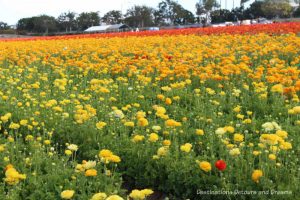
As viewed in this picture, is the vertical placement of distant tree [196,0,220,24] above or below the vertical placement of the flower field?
above

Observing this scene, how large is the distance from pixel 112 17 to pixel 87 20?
7.77 meters

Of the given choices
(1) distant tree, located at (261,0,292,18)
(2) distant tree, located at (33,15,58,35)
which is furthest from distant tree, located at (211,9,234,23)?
(2) distant tree, located at (33,15,58,35)

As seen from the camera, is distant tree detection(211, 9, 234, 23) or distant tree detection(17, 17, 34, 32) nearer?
distant tree detection(211, 9, 234, 23)

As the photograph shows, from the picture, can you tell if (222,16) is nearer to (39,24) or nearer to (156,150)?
(39,24)

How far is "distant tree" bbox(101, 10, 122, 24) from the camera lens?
90.2 metres

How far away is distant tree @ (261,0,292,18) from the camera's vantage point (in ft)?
186

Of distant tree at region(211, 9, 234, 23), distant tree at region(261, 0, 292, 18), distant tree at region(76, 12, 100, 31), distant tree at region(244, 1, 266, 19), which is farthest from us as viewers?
distant tree at region(76, 12, 100, 31)

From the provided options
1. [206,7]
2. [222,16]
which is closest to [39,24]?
[206,7]

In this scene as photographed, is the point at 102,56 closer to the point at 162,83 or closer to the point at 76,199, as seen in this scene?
the point at 162,83

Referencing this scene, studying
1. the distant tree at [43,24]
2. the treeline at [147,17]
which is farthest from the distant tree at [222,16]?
the distant tree at [43,24]

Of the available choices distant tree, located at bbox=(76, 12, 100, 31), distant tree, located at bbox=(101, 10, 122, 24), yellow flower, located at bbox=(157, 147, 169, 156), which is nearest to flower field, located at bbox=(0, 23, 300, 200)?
yellow flower, located at bbox=(157, 147, 169, 156)

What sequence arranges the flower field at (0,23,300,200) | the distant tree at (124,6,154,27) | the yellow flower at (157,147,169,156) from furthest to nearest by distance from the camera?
the distant tree at (124,6,154,27) < the yellow flower at (157,147,169,156) < the flower field at (0,23,300,200)

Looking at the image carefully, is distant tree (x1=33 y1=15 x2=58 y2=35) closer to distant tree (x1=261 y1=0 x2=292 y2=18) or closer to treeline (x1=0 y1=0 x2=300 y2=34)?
treeline (x1=0 y1=0 x2=300 y2=34)

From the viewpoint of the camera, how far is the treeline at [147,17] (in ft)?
217
